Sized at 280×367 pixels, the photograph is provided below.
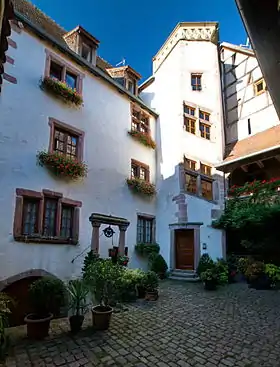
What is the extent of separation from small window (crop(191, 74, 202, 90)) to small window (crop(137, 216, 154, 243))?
7330 millimetres

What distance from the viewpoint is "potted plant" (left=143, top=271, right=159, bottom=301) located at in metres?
6.80

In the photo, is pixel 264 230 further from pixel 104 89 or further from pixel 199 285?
pixel 104 89

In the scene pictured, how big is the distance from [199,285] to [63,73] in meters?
9.21

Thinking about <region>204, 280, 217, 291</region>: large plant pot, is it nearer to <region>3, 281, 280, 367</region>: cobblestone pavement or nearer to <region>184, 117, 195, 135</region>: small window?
<region>3, 281, 280, 367</region>: cobblestone pavement

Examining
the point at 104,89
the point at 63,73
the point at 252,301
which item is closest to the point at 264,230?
the point at 252,301

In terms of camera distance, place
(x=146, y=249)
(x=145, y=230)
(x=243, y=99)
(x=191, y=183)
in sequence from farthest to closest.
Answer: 1. (x=243, y=99)
2. (x=191, y=183)
3. (x=145, y=230)
4. (x=146, y=249)

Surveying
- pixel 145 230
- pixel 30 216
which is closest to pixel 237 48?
pixel 145 230

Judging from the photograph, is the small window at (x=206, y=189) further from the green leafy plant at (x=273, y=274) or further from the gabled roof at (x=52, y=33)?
the gabled roof at (x=52, y=33)

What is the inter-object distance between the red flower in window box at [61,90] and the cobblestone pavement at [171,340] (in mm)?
6704

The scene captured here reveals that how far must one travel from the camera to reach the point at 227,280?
30.1 ft

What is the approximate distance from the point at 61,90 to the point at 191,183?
6704mm

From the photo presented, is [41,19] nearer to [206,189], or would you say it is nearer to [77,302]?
[206,189]

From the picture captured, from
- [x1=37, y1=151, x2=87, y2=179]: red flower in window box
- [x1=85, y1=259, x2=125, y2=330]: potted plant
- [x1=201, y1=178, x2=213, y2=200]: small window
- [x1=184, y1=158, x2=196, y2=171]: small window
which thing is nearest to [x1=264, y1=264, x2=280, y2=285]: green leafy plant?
[x1=201, y1=178, x2=213, y2=200]: small window

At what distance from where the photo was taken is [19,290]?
20.7 feet
